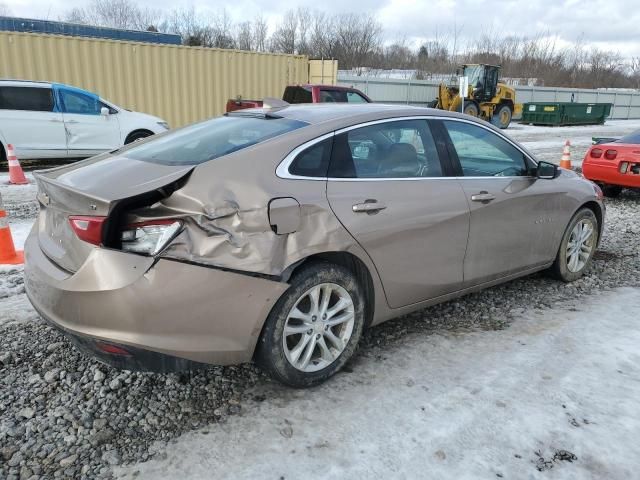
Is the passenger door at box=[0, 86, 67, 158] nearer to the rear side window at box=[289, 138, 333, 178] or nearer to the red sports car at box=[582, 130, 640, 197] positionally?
the rear side window at box=[289, 138, 333, 178]

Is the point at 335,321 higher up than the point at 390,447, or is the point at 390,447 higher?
the point at 335,321

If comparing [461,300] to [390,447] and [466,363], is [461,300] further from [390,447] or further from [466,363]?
[390,447]

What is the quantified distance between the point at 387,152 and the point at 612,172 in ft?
21.1

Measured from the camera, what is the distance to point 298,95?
14.4 m

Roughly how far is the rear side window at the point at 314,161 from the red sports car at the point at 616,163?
6820 millimetres

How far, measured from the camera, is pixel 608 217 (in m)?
7.47

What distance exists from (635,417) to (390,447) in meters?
1.30

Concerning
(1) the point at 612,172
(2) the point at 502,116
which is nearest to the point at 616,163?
(1) the point at 612,172

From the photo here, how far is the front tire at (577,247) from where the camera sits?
460 cm

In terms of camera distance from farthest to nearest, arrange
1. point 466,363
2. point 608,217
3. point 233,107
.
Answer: point 233,107 < point 608,217 < point 466,363

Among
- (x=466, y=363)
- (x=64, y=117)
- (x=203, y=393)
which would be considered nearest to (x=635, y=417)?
(x=466, y=363)

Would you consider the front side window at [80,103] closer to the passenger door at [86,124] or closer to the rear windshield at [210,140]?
the passenger door at [86,124]

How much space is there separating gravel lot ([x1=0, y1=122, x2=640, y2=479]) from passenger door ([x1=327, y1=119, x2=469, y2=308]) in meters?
0.50

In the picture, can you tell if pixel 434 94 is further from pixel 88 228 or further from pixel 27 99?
pixel 88 228
